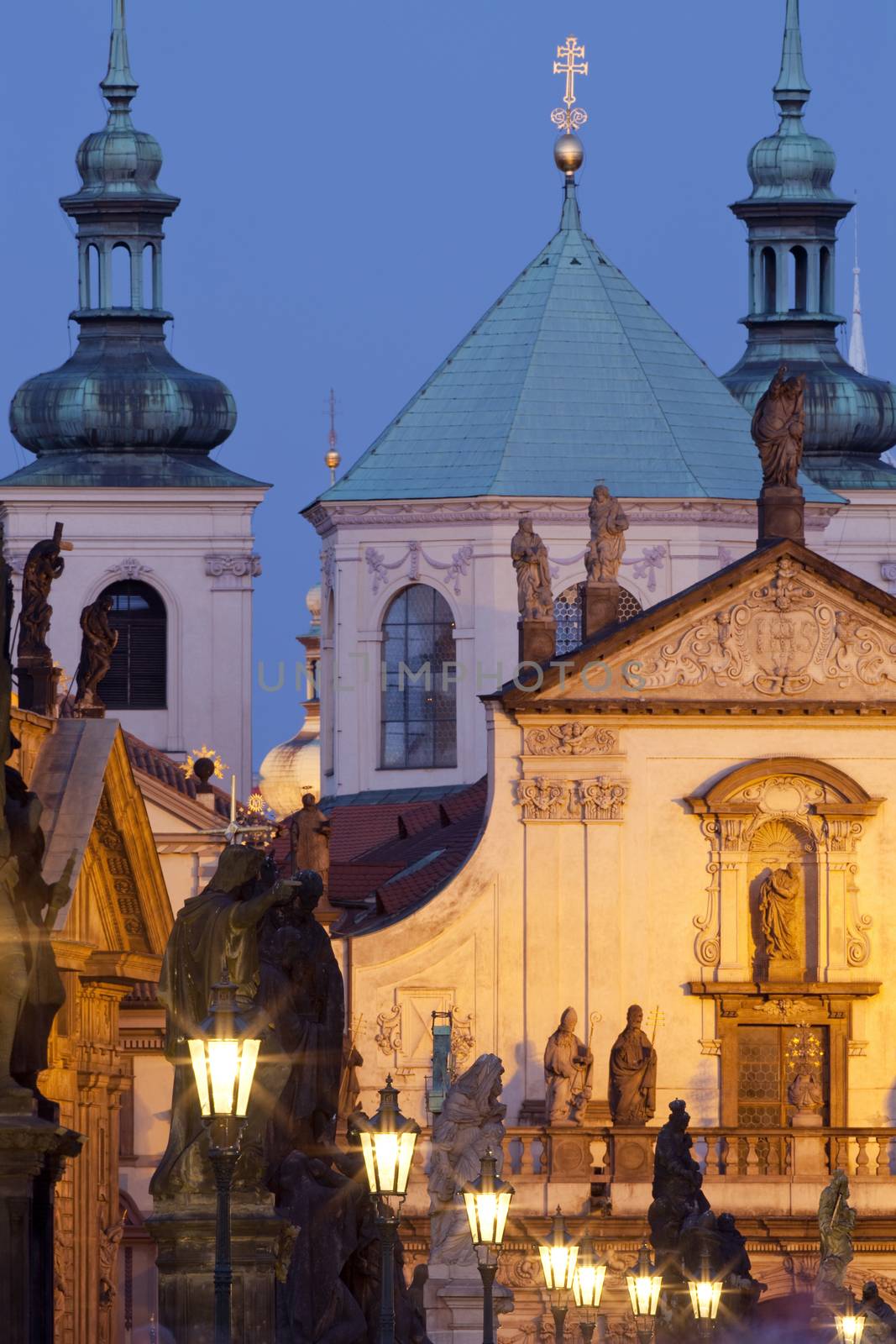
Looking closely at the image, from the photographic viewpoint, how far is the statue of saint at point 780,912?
209ft

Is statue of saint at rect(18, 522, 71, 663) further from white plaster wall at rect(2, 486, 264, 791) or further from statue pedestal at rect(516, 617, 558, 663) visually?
white plaster wall at rect(2, 486, 264, 791)

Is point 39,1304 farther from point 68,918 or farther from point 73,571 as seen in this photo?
point 73,571

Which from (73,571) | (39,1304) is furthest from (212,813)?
(39,1304)

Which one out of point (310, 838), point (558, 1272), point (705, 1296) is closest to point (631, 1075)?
point (310, 838)

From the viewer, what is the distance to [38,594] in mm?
40719

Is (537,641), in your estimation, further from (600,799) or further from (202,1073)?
(202,1073)

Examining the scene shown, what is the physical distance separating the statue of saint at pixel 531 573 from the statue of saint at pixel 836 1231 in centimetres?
865

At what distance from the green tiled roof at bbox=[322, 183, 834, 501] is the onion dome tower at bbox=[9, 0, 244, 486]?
8970 mm

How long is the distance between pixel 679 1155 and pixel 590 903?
42.9 feet

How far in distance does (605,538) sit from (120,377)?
92.4 ft

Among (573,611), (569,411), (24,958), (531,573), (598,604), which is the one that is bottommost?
(24,958)

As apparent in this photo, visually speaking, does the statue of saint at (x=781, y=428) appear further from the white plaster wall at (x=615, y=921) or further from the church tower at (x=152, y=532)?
the church tower at (x=152, y=532)

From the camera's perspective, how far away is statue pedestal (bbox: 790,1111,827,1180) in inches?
2452

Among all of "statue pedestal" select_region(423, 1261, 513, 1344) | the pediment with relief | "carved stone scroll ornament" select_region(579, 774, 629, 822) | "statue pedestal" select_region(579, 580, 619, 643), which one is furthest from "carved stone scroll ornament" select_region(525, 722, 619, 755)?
"statue pedestal" select_region(423, 1261, 513, 1344)
